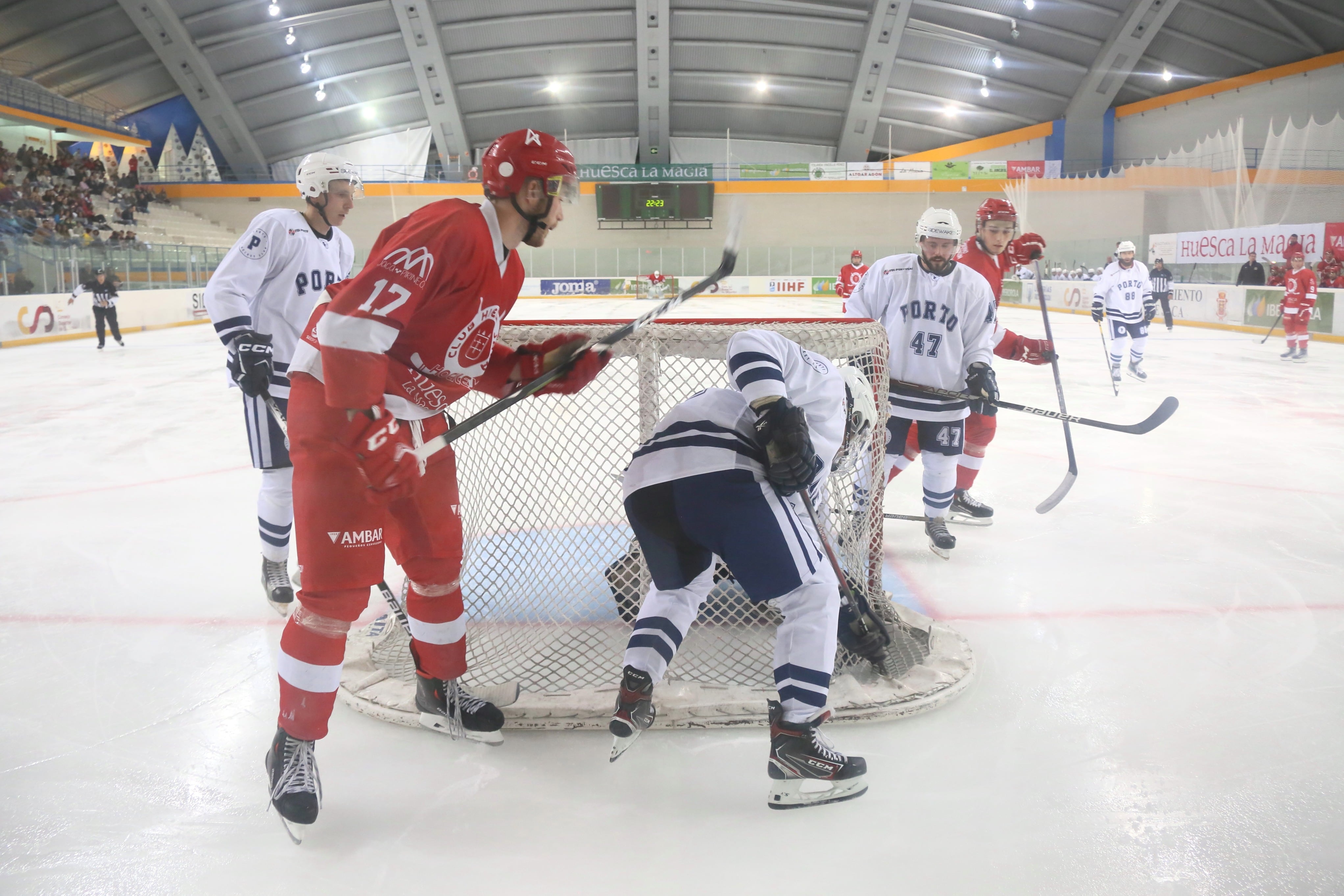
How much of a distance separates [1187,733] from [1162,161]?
19.8m

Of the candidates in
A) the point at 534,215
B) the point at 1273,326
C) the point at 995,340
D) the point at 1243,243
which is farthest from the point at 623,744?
the point at 1243,243

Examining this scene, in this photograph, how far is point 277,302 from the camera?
269 cm

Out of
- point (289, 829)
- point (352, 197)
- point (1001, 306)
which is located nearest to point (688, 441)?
point (289, 829)

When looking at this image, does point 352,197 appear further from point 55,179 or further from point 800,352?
point 55,179

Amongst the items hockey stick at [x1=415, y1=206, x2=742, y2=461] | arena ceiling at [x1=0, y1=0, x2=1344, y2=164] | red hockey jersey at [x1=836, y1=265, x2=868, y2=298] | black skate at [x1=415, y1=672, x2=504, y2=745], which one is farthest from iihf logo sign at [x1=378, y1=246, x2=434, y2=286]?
arena ceiling at [x1=0, y1=0, x2=1344, y2=164]

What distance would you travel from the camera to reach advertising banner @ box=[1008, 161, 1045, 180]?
77.3ft

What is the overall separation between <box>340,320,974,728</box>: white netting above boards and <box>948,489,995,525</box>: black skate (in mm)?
1024

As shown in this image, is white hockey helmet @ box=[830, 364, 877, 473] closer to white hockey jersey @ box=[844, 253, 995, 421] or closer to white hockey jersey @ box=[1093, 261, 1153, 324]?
white hockey jersey @ box=[844, 253, 995, 421]

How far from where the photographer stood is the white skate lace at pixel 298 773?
1.63 m

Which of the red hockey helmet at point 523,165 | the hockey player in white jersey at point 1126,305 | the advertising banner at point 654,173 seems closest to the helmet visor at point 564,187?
the red hockey helmet at point 523,165

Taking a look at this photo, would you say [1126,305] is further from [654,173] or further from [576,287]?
[654,173]

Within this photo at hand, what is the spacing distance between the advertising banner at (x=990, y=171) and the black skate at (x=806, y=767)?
24561 millimetres

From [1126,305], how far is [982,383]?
5.53m

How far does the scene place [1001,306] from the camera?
19188 millimetres
